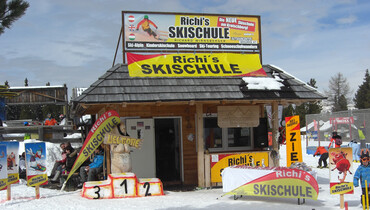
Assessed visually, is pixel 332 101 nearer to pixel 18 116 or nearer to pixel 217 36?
pixel 18 116

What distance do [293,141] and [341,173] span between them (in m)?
2.32

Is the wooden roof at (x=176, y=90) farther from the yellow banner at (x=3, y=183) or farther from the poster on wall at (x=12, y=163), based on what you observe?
the yellow banner at (x=3, y=183)

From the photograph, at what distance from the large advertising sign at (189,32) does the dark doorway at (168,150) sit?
2.44 m

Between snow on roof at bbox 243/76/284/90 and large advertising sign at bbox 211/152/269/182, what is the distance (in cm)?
202

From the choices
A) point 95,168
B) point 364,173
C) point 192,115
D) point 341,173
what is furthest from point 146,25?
point 364,173

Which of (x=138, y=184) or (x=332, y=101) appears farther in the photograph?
(x=332, y=101)

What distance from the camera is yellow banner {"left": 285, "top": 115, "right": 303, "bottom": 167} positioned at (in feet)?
32.4

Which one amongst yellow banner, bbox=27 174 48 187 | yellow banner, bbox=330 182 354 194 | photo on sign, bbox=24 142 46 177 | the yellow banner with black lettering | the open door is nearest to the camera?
yellow banner, bbox=330 182 354 194

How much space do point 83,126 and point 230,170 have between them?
9877mm

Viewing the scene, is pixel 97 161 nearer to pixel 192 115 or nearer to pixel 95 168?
pixel 95 168

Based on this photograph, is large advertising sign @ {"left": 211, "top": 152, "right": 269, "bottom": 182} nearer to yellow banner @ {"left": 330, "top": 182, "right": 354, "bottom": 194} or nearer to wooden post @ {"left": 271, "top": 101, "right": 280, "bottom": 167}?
wooden post @ {"left": 271, "top": 101, "right": 280, "bottom": 167}

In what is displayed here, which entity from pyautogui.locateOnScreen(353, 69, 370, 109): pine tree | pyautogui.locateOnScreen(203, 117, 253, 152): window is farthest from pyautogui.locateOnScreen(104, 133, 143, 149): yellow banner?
pyautogui.locateOnScreen(353, 69, 370, 109): pine tree

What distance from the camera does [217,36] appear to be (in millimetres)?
11766

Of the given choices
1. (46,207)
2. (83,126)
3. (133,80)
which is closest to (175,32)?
(133,80)
